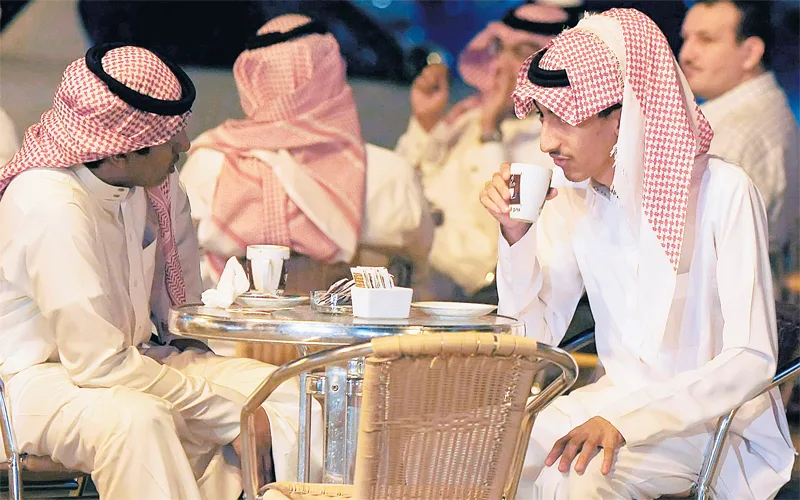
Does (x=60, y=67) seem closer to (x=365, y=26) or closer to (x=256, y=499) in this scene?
(x=365, y=26)

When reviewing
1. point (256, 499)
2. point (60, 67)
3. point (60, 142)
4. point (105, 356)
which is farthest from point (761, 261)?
point (60, 67)

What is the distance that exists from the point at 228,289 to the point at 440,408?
2.96 ft

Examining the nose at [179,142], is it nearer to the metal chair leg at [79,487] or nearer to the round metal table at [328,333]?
the round metal table at [328,333]

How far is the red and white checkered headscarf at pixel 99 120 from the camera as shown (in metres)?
3.00

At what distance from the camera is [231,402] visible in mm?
2936

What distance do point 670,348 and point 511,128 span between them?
5.73 ft

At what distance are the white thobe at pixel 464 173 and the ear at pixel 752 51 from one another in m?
0.97

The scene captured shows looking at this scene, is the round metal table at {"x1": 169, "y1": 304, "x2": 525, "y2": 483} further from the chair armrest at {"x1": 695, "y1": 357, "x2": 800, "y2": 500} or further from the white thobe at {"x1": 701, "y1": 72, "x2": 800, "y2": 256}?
the white thobe at {"x1": 701, "y1": 72, "x2": 800, "y2": 256}

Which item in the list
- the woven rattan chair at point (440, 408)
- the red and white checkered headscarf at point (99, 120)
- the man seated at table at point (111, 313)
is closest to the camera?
the woven rattan chair at point (440, 408)

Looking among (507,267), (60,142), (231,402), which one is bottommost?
(231,402)

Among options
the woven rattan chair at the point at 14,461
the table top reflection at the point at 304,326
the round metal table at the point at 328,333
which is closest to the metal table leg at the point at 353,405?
the round metal table at the point at 328,333

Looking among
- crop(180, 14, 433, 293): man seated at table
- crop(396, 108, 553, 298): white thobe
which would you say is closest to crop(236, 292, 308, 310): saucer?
crop(180, 14, 433, 293): man seated at table

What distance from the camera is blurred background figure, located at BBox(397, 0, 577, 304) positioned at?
4395mm

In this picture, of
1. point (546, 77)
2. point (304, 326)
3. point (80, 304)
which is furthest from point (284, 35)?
point (304, 326)
